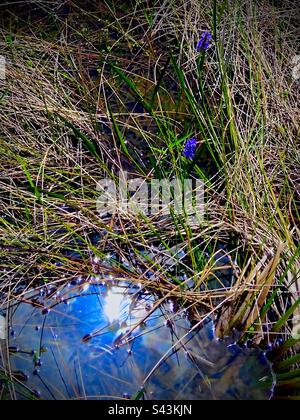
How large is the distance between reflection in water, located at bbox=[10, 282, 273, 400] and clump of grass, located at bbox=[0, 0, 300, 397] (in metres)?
0.07

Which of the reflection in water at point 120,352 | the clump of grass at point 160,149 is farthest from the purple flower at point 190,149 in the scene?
the reflection in water at point 120,352

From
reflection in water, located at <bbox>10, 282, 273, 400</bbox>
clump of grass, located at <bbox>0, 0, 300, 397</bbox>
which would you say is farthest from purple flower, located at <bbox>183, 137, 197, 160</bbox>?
reflection in water, located at <bbox>10, 282, 273, 400</bbox>

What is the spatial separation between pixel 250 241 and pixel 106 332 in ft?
1.83

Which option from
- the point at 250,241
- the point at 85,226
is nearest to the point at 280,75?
the point at 250,241

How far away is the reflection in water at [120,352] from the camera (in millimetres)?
1379

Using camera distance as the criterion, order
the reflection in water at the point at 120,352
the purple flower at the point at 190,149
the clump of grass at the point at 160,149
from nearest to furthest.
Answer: the reflection in water at the point at 120,352 → the clump of grass at the point at 160,149 → the purple flower at the point at 190,149

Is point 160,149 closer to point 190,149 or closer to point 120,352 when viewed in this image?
point 190,149

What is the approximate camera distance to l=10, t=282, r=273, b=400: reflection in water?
4.52ft

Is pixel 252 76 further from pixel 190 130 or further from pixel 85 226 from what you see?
pixel 85 226

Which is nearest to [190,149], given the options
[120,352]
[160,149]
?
[160,149]

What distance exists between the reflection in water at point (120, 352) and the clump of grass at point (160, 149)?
0.07 m

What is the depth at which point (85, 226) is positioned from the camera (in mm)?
1623

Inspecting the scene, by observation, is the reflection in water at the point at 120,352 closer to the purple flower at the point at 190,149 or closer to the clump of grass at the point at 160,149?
the clump of grass at the point at 160,149

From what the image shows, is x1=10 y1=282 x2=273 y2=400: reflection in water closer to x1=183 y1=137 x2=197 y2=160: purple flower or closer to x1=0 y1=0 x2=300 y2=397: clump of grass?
x1=0 y1=0 x2=300 y2=397: clump of grass
